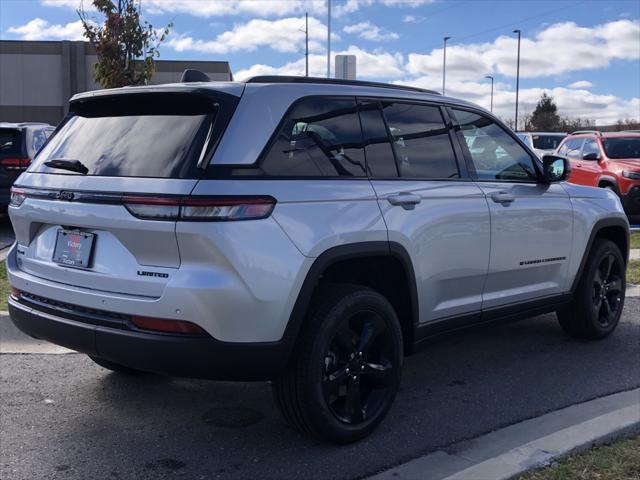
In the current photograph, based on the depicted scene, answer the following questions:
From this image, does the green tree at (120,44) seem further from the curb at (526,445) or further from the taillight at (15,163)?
the curb at (526,445)

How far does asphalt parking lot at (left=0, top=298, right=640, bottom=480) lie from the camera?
3555mm

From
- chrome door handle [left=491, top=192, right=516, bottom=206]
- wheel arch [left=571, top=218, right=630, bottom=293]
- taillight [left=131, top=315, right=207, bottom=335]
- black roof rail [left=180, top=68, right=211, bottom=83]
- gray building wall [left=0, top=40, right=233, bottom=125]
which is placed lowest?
taillight [left=131, top=315, right=207, bottom=335]

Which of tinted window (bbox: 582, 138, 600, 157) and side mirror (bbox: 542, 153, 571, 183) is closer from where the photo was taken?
side mirror (bbox: 542, 153, 571, 183)

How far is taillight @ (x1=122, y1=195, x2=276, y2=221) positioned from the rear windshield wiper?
1.71 feet

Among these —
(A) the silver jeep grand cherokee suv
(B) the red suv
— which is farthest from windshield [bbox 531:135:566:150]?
(A) the silver jeep grand cherokee suv

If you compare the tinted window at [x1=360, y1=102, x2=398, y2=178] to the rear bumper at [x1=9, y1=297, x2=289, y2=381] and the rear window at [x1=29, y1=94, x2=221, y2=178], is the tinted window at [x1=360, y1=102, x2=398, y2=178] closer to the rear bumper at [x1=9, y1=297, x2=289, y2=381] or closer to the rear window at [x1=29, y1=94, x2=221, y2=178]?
the rear window at [x1=29, y1=94, x2=221, y2=178]

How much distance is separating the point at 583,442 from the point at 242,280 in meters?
1.97

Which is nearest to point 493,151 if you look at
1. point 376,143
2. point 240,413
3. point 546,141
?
point 376,143

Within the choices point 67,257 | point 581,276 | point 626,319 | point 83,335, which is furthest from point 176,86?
point 626,319

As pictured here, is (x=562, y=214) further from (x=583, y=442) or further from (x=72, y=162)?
(x=72, y=162)

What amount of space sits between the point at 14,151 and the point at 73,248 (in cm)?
854

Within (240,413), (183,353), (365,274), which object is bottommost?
(240,413)

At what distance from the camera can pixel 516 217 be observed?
4.81 meters

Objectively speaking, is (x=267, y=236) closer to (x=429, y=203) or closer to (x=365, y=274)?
(x=365, y=274)
